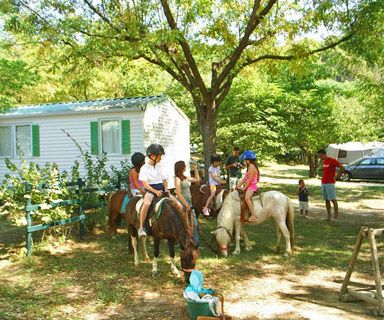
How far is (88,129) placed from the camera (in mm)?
15477

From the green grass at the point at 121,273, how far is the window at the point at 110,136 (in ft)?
18.5

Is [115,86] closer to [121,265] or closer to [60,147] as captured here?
[60,147]

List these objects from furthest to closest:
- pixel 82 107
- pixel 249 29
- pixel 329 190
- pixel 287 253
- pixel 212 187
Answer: pixel 82 107 < pixel 249 29 < pixel 329 190 < pixel 212 187 < pixel 287 253

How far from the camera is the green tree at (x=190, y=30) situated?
11047 millimetres

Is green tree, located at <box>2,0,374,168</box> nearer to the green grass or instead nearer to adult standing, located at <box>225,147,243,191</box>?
adult standing, located at <box>225,147,243,191</box>

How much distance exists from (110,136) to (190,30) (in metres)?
5.03

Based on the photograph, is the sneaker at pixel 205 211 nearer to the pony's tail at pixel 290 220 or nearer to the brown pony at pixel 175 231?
the pony's tail at pixel 290 220

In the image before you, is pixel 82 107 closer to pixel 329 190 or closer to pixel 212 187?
pixel 212 187

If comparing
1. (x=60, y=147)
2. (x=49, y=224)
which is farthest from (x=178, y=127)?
(x=49, y=224)

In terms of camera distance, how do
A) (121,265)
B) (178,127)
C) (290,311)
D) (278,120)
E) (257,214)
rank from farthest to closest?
(278,120)
(178,127)
(257,214)
(121,265)
(290,311)

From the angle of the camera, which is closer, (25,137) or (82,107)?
(82,107)

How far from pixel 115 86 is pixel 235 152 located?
13289 mm

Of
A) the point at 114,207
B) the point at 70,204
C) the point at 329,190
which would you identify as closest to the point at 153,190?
the point at 114,207

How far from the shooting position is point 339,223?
11.4 m
